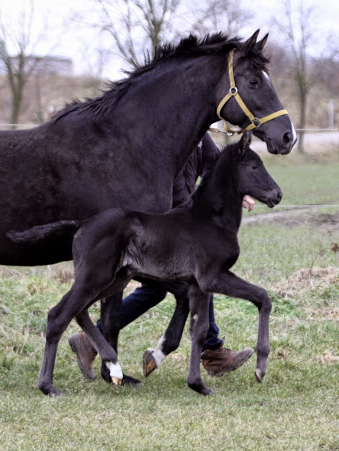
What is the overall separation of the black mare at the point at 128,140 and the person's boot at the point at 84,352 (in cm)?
80

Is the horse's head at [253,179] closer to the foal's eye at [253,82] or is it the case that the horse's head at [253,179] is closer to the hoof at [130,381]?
the foal's eye at [253,82]

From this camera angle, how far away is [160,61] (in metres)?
5.55

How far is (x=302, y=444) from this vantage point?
4199 millimetres

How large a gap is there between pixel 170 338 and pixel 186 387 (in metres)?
0.37

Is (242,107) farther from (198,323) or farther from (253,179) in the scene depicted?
(198,323)

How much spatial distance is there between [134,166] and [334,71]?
26590 mm

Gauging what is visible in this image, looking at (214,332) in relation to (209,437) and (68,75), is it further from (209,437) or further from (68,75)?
(68,75)

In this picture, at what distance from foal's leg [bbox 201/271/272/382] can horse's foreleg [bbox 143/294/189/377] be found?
507 mm

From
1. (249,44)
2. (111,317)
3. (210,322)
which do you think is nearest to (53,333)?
(111,317)

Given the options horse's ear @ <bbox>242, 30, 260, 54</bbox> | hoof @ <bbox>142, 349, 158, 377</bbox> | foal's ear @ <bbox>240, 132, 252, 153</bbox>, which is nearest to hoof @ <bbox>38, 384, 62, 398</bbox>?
hoof @ <bbox>142, 349, 158, 377</bbox>

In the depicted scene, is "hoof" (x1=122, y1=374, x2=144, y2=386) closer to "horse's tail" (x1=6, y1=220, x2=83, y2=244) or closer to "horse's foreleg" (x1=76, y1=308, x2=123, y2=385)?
"horse's foreleg" (x1=76, y1=308, x2=123, y2=385)

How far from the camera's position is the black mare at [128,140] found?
5211mm

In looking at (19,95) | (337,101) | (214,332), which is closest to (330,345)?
(214,332)

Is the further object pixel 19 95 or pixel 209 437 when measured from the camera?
pixel 19 95
